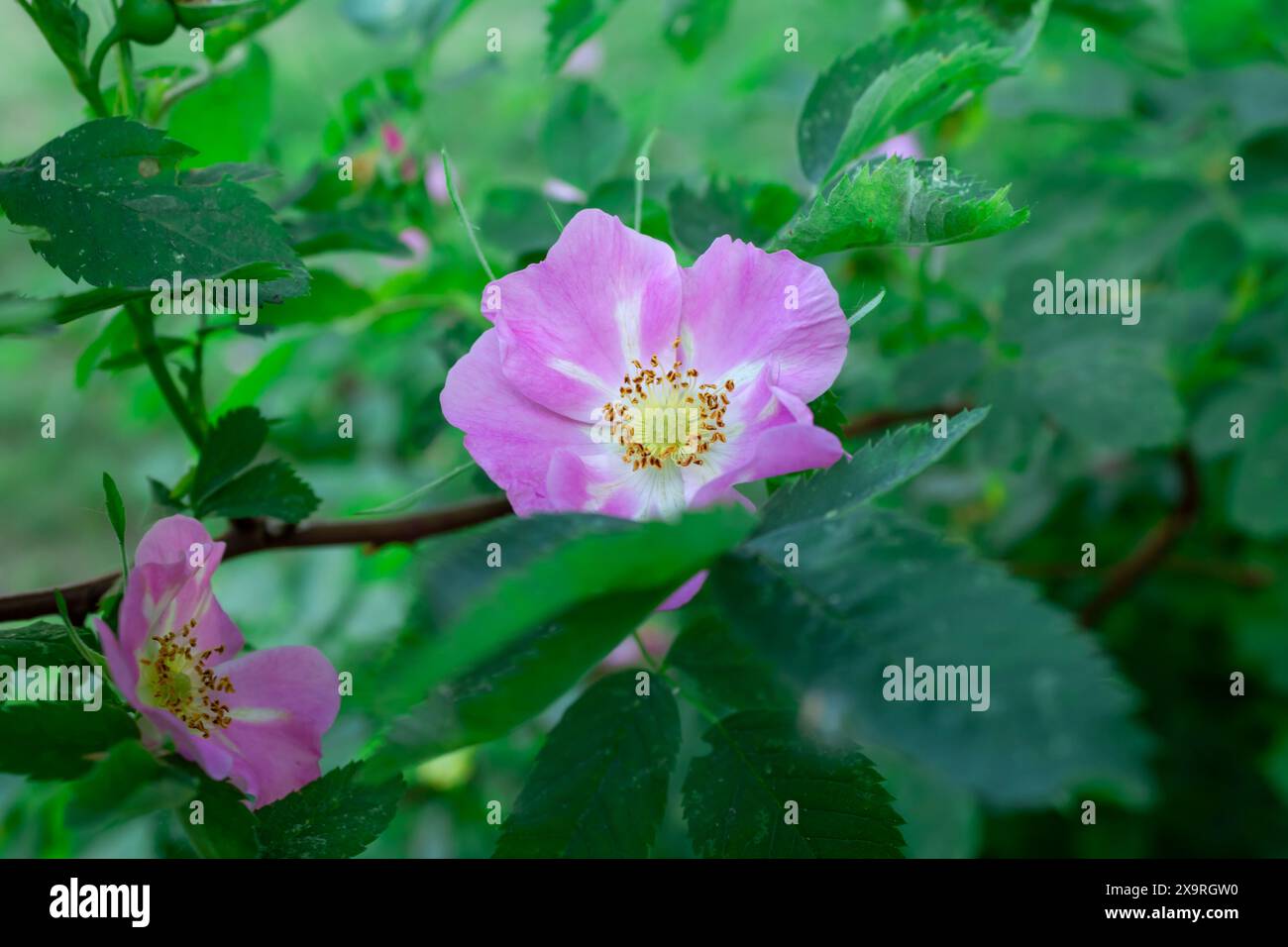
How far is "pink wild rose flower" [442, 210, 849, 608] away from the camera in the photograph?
0.49 m

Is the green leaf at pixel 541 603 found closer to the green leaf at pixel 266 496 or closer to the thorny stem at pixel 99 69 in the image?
the green leaf at pixel 266 496

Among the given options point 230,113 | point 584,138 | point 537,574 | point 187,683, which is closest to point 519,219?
point 584,138

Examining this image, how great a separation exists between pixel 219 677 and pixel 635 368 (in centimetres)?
26

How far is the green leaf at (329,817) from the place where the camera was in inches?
19.6

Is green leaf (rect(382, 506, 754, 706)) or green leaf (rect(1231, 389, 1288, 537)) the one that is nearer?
green leaf (rect(382, 506, 754, 706))

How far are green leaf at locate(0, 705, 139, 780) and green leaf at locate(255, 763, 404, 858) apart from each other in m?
0.08

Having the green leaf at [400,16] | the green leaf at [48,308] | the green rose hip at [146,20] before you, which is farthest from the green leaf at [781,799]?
the green leaf at [400,16]

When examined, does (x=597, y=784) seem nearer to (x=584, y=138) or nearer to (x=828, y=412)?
(x=828, y=412)

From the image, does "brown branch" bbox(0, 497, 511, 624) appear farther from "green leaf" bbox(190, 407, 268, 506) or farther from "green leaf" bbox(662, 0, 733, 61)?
"green leaf" bbox(662, 0, 733, 61)

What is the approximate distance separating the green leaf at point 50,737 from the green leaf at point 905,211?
0.38 meters

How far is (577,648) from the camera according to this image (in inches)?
15.6

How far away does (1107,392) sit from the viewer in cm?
85

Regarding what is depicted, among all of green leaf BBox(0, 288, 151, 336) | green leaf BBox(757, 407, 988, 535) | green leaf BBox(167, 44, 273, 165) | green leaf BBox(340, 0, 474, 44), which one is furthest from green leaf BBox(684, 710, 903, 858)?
green leaf BBox(340, 0, 474, 44)

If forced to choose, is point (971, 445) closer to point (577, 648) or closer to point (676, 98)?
point (577, 648)
